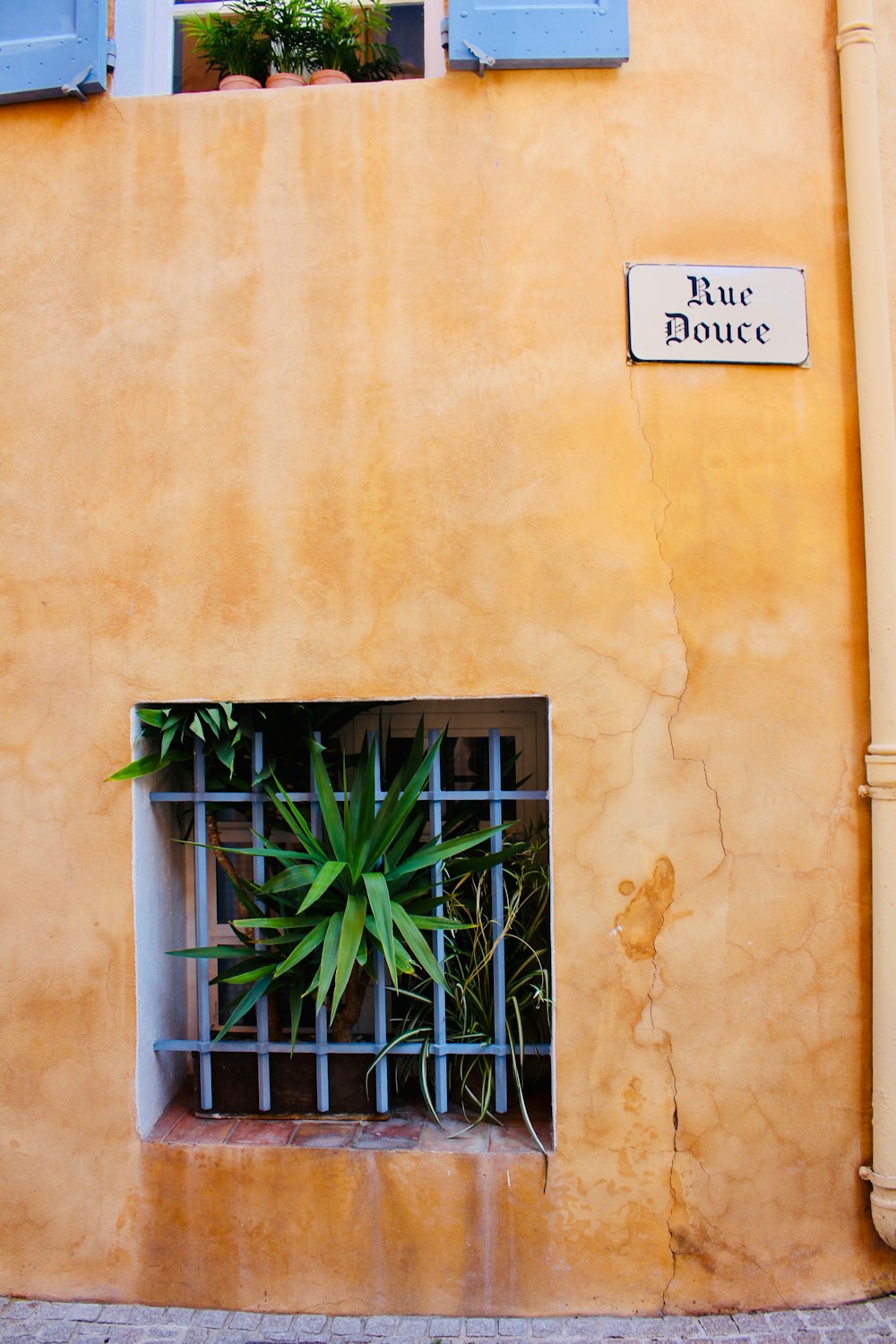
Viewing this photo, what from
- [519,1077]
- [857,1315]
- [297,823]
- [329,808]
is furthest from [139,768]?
[857,1315]

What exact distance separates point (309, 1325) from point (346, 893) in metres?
1.39

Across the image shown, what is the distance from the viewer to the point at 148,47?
125 inches

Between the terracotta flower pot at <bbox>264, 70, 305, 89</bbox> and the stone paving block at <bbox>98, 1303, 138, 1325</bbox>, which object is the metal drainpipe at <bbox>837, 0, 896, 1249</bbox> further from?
the stone paving block at <bbox>98, 1303, 138, 1325</bbox>

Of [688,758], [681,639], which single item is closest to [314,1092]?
[688,758]

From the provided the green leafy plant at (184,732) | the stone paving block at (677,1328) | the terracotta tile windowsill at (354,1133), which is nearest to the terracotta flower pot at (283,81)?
the green leafy plant at (184,732)

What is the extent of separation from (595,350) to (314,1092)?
2840 mm

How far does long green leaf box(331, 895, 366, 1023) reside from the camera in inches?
105

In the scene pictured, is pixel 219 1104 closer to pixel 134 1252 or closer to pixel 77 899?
pixel 134 1252

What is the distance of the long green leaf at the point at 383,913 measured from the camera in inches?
104

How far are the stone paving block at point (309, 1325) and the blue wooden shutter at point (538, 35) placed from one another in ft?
14.1

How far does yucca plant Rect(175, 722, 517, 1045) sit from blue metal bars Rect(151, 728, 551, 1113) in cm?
6

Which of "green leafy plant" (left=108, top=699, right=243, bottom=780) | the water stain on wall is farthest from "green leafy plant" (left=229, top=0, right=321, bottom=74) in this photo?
the water stain on wall

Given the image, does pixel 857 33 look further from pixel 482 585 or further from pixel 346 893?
pixel 346 893

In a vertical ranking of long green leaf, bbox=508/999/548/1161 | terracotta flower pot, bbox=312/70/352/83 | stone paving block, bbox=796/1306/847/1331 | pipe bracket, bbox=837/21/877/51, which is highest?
terracotta flower pot, bbox=312/70/352/83
